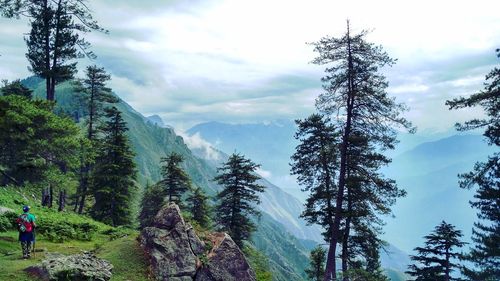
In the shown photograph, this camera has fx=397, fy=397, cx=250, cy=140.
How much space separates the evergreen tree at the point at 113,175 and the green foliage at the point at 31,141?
54.0 ft

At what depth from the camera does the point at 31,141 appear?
2078 centimetres

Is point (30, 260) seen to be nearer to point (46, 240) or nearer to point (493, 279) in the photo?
point (46, 240)

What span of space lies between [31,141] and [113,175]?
18.4 meters

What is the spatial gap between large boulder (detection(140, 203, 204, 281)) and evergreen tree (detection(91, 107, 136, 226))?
1980 cm

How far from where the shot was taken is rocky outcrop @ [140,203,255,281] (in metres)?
18.5

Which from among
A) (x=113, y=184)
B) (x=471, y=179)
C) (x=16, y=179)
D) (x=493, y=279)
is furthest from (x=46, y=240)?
(x=493, y=279)

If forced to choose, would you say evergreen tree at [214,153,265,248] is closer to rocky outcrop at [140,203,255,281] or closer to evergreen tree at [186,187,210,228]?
evergreen tree at [186,187,210,228]

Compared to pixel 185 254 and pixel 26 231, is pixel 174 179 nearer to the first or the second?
pixel 185 254

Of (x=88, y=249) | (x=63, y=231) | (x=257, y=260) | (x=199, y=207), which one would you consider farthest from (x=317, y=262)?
(x=88, y=249)

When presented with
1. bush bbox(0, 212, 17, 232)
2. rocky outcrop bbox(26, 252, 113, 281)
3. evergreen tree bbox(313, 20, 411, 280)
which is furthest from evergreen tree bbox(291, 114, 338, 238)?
bush bbox(0, 212, 17, 232)

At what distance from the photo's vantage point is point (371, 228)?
29.3m

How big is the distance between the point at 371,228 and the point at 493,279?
13903mm

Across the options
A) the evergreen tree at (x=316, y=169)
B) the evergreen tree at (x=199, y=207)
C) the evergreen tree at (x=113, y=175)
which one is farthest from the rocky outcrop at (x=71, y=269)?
the evergreen tree at (x=199, y=207)

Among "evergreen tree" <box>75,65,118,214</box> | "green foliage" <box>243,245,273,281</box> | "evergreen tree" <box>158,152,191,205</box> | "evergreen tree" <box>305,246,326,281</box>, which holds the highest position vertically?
"evergreen tree" <box>75,65,118,214</box>
